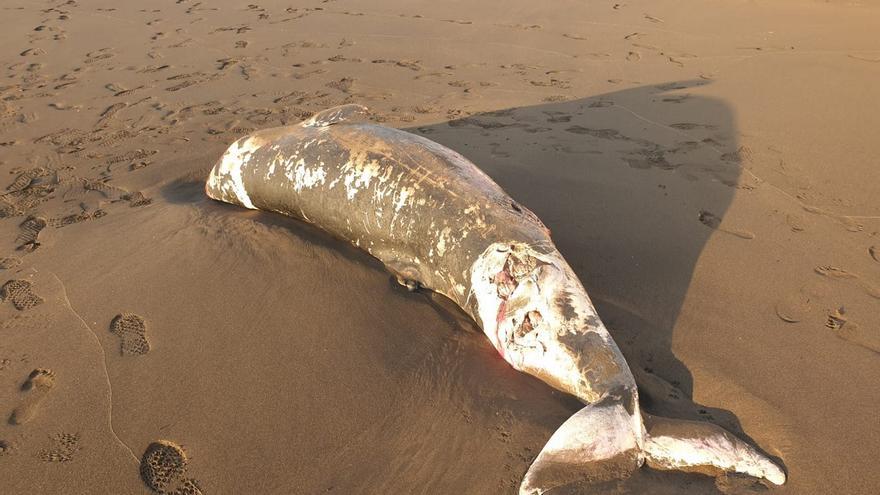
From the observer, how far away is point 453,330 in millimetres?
3660

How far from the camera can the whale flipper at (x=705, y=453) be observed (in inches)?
102

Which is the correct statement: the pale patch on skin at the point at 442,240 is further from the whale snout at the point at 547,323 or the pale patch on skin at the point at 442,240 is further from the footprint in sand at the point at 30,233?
the footprint in sand at the point at 30,233

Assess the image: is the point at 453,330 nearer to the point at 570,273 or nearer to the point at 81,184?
the point at 570,273

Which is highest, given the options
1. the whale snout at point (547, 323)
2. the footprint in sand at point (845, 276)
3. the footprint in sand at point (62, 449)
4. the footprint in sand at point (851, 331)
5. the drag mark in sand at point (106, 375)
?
the whale snout at point (547, 323)

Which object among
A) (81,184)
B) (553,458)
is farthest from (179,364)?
(81,184)

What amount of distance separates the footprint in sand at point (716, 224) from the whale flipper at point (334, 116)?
9.75 feet

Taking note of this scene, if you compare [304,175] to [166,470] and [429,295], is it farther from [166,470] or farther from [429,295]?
[166,470]

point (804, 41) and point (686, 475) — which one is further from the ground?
point (804, 41)

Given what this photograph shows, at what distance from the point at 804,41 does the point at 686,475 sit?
7.76 meters

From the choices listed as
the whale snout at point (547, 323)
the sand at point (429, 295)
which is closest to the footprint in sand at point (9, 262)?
the sand at point (429, 295)

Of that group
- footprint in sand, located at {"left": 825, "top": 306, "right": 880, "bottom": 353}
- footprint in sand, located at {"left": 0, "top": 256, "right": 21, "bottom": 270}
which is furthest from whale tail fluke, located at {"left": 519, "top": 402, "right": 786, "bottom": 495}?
footprint in sand, located at {"left": 0, "top": 256, "right": 21, "bottom": 270}

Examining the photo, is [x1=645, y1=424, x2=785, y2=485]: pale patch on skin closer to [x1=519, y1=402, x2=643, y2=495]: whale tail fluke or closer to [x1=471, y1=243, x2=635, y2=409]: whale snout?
[x1=519, y1=402, x2=643, y2=495]: whale tail fluke

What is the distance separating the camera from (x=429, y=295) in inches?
155

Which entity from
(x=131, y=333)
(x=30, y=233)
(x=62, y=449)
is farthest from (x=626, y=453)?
(x=30, y=233)
